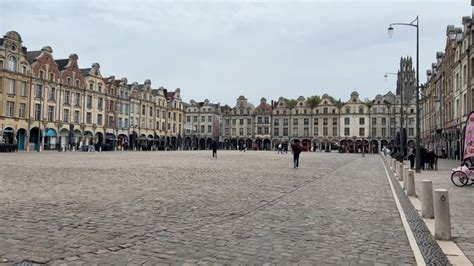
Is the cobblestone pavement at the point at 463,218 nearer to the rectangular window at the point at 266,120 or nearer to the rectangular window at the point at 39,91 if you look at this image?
the rectangular window at the point at 39,91

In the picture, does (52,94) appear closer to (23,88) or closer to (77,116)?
(23,88)

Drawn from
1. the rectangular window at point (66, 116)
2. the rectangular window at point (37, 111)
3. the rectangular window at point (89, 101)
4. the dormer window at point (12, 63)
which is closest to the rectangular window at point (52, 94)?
the rectangular window at point (37, 111)

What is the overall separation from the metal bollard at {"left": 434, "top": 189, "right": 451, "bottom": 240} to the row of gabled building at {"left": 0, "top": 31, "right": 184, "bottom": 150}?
55166mm

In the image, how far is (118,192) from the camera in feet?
38.2

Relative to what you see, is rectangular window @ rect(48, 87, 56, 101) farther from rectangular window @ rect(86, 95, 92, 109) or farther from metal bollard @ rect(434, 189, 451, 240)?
metal bollard @ rect(434, 189, 451, 240)

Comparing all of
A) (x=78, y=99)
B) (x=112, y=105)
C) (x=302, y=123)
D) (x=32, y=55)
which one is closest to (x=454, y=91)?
(x=78, y=99)

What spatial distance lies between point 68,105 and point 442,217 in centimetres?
6462

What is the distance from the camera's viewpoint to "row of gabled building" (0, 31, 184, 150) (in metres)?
54.1

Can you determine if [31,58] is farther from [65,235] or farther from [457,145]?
[65,235]

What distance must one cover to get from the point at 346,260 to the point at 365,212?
4.10 metres

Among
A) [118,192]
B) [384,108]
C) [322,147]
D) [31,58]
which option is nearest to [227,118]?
[322,147]

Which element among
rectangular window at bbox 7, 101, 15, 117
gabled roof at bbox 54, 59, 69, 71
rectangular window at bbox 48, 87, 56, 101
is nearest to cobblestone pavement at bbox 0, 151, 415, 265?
rectangular window at bbox 7, 101, 15, 117

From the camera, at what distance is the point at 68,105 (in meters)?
64.6

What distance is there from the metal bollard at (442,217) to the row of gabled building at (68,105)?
181ft
